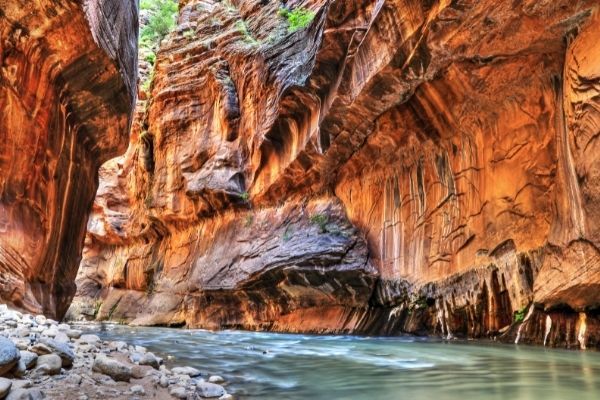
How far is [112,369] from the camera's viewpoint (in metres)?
3.78

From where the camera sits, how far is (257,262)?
15555 mm

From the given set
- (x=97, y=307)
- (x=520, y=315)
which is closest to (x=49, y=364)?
(x=520, y=315)

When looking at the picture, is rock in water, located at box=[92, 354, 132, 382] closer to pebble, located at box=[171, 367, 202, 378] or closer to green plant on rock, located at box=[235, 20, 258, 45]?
pebble, located at box=[171, 367, 202, 378]

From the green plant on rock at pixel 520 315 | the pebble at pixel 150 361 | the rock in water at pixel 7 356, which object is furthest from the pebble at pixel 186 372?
the green plant on rock at pixel 520 315

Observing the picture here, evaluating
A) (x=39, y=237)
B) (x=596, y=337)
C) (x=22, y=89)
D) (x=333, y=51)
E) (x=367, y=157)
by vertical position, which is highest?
(x=333, y=51)

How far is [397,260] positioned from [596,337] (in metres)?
6.07

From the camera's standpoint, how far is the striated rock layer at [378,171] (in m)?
7.92

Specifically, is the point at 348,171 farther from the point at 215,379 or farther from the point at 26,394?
the point at 26,394

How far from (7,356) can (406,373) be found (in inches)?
152

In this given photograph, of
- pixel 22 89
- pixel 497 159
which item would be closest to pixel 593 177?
pixel 497 159

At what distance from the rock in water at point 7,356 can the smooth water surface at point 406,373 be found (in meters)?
1.72

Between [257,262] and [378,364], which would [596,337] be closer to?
[378,364]

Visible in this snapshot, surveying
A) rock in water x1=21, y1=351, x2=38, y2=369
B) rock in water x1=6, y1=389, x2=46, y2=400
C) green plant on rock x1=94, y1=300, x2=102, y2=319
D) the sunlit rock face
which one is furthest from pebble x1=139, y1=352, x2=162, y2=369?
green plant on rock x1=94, y1=300, x2=102, y2=319

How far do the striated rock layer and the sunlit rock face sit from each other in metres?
5.56
